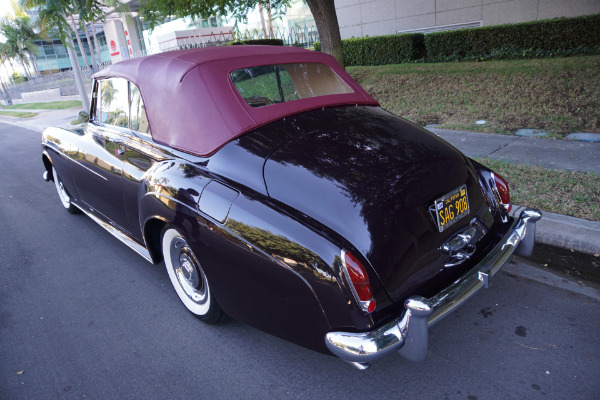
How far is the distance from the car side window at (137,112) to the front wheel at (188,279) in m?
0.92

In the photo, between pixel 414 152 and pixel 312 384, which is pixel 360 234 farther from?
pixel 312 384

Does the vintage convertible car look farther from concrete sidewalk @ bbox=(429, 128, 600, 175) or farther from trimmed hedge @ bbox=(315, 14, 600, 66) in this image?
trimmed hedge @ bbox=(315, 14, 600, 66)

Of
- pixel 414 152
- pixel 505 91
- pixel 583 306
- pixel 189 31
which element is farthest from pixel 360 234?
pixel 189 31

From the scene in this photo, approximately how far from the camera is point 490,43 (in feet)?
33.3

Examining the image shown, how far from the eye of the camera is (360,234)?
2156 millimetres

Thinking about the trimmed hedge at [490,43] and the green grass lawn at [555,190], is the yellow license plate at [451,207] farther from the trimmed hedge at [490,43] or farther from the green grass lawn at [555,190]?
the trimmed hedge at [490,43]

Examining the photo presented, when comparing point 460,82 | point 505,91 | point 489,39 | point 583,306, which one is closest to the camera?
point 583,306

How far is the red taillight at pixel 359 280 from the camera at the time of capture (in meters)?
2.03

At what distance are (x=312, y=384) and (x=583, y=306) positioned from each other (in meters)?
1.90

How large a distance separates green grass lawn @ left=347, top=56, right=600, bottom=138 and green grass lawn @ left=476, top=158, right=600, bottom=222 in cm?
174

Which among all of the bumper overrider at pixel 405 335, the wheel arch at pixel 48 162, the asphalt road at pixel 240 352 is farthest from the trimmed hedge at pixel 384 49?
the bumper overrider at pixel 405 335

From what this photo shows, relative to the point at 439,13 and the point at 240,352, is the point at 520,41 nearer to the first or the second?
the point at 439,13

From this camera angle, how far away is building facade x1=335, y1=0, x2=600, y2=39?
10656 mm

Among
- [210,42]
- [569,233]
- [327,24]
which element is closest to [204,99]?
[569,233]
